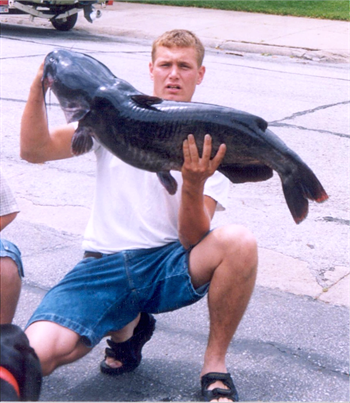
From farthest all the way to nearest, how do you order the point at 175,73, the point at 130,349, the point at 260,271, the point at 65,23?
the point at 65,23
the point at 260,271
the point at 130,349
the point at 175,73

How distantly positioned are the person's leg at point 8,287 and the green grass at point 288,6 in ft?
45.7

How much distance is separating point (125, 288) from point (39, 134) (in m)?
0.62

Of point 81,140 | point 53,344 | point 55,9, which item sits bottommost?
point 55,9

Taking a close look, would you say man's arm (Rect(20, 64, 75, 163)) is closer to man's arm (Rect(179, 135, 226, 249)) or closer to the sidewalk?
man's arm (Rect(179, 135, 226, 249))

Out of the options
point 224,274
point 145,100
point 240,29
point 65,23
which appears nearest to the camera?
point 145,100

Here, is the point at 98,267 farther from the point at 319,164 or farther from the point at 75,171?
the point at 319,164

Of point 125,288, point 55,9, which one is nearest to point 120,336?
point 125,288

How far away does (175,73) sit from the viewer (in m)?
2.67

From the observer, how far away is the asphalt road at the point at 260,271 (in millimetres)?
2787

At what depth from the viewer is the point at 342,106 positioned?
7492 millimetres

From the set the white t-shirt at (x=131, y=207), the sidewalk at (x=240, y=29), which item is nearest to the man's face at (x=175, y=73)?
the white t-shirt at (x=131, y=207)

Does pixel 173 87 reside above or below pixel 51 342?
above

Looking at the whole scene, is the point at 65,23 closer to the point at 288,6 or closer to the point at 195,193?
the point at 288,6

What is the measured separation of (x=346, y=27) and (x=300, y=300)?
11978 millimetres
